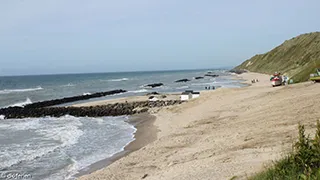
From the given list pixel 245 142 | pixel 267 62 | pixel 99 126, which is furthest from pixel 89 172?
pixel 267 62

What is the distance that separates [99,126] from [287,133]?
1528 centimetres

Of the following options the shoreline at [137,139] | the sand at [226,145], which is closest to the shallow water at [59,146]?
the shoreline at [137,139]

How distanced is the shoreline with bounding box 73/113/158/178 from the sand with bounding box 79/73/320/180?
→ 686 millimetres

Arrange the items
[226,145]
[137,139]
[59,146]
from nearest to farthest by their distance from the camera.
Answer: [226,145]
[59,146]
[137,139]

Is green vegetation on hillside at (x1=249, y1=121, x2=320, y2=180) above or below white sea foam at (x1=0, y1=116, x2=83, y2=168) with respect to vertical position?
above

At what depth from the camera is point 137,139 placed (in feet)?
62.6

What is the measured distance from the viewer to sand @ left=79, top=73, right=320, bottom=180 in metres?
9.96

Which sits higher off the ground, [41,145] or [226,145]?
[226,145]

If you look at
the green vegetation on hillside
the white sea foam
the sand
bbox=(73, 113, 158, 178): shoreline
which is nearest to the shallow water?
the white sea foam

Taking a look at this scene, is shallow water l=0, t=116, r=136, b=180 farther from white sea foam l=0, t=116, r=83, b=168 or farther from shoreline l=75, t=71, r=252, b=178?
shoreline l=75, t=71, r=252, b=178

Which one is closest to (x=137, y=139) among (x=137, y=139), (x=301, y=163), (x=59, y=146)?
(x=137, y=139)

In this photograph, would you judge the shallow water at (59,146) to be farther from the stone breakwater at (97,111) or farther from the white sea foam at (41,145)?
the stone breakwater at (97,111)

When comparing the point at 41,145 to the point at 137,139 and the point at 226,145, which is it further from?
the point at 226,145

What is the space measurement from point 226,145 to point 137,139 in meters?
7.39
